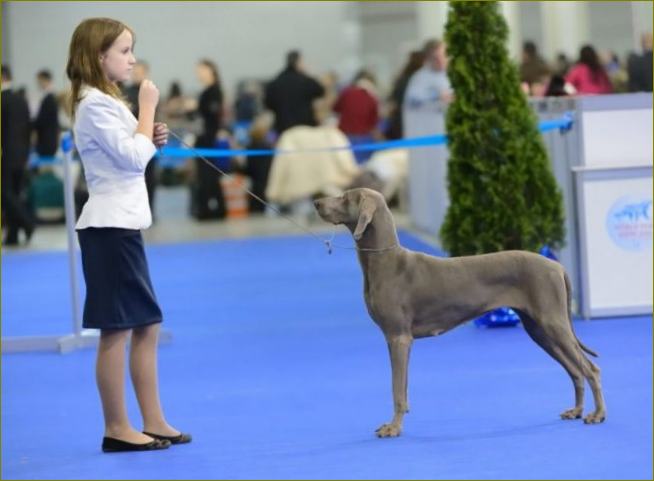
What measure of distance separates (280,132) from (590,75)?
4470mm

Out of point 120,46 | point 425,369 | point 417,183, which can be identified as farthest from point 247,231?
point 120,46

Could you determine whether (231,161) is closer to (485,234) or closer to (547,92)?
(547,92)

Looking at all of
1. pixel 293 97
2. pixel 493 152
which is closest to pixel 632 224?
pixel 493 152

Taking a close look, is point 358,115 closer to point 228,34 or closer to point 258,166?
point 258,166

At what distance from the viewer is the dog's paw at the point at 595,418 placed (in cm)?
556

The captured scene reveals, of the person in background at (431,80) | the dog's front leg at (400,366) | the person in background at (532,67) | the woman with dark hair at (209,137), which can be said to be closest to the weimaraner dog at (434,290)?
the dog's front leg at (400,366)

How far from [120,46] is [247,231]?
10.5 metres

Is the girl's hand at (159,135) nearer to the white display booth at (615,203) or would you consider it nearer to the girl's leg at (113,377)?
the girl's leg at (113,377)

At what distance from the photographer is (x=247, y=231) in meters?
15.9

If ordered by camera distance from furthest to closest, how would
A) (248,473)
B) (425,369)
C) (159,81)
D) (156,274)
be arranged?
(159,81) < (156,274) < (425,369) < (248,473)

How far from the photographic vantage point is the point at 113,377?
5.46m

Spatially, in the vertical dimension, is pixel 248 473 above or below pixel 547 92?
below

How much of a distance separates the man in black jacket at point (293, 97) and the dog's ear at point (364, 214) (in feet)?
41.1

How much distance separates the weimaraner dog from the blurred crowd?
7635 mm
